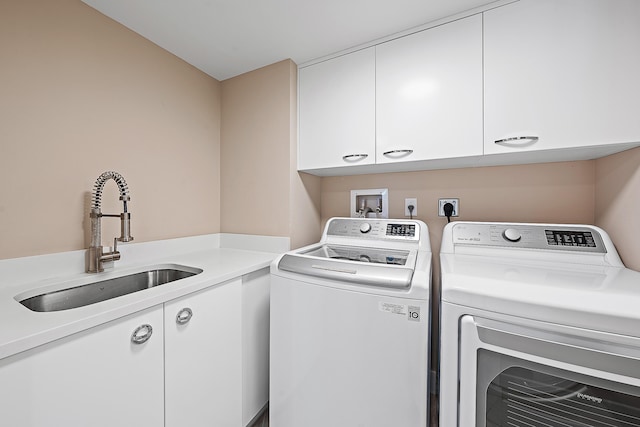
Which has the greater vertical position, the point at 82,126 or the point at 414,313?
the point at 82,126

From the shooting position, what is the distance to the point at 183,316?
988 millimetres

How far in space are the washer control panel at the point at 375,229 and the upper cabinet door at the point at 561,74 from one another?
573 millimetres

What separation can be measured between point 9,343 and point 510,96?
6.12 feet

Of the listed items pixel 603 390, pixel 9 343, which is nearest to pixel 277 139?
pixel 9 343

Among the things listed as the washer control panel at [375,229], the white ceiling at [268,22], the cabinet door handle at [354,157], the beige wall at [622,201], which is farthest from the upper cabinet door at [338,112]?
the beige wall at [622,201]

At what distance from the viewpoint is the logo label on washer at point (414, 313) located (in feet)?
2.96

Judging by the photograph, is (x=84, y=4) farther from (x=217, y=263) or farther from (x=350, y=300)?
(x=350, y=300)

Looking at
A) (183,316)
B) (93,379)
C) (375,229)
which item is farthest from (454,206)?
(93,379)

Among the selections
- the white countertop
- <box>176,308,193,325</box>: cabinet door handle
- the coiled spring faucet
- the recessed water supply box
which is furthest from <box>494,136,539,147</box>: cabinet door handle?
the coiled spring faucet

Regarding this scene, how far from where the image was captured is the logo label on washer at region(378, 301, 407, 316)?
3.02 feet

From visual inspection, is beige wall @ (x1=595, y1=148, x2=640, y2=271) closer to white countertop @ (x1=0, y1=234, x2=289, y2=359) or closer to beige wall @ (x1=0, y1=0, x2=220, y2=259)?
white countertop @ (x1=0, y1=234, x2=289, y2=359)

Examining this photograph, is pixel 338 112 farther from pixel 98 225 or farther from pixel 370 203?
pixel 98 225

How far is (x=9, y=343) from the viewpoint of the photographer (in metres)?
0.58

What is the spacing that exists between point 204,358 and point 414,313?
891 mm
